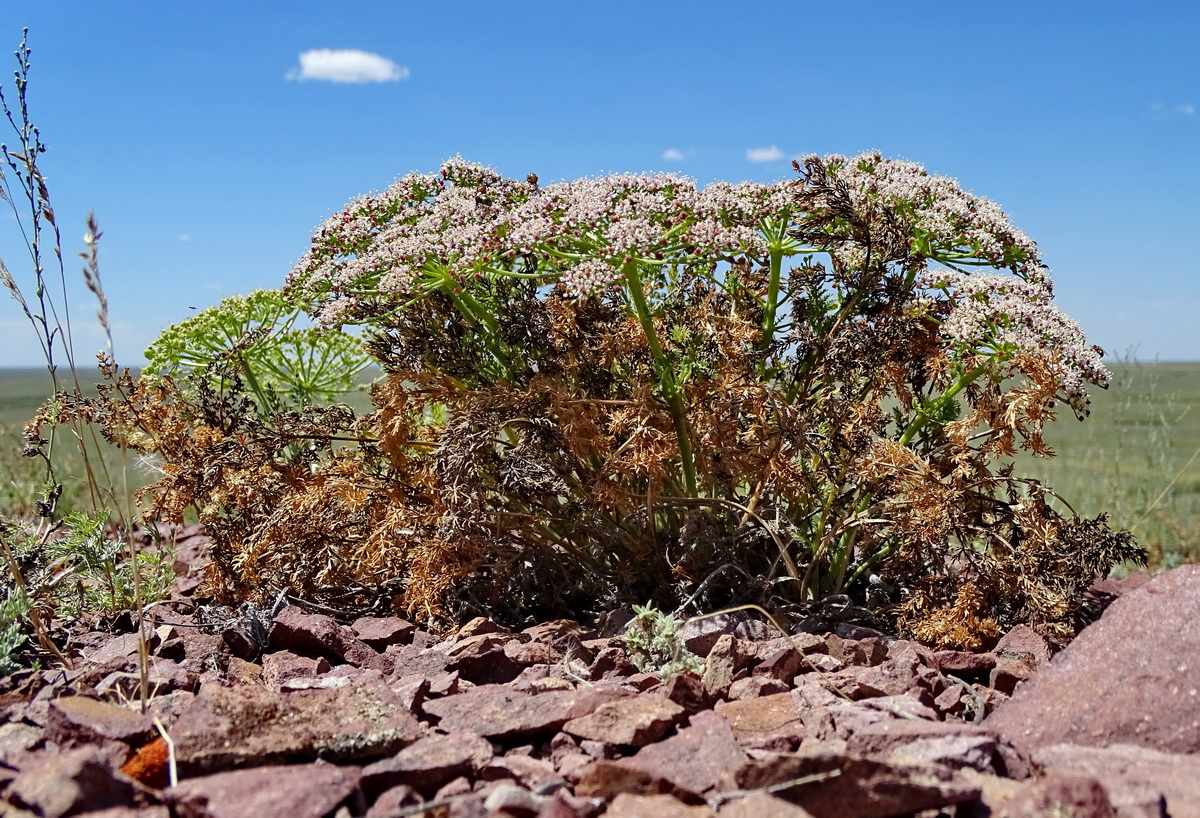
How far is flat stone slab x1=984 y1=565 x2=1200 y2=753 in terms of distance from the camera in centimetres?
283

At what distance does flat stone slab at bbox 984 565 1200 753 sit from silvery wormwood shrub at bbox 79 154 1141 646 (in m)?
0.63

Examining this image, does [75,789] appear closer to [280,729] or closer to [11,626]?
[280,729]

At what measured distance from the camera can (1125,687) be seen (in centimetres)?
295

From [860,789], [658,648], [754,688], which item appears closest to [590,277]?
[658,648]

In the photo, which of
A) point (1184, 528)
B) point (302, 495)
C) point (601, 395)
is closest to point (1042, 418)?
point (601, 395)

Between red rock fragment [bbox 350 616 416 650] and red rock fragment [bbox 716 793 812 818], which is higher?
red rock fragment [bbox 716 793 812 818]

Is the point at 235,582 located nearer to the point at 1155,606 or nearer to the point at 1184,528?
the point at 1155,606

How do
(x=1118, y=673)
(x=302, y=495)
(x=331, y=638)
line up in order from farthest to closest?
(x=302, y=495), (x=331, y=638), (x=1118, y=673)

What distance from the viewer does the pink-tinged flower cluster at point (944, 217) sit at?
4.18m

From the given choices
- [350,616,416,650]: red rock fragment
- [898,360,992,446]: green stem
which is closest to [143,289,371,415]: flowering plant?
[350,616,416,650]: red rock fragment

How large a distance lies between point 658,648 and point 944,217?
212cm

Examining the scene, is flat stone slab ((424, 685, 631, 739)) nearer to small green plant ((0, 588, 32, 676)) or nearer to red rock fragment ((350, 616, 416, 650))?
red rock fragment ((350, 616, 416, 650))

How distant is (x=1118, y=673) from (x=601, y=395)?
2.22m

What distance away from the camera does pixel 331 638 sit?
3879 mm
